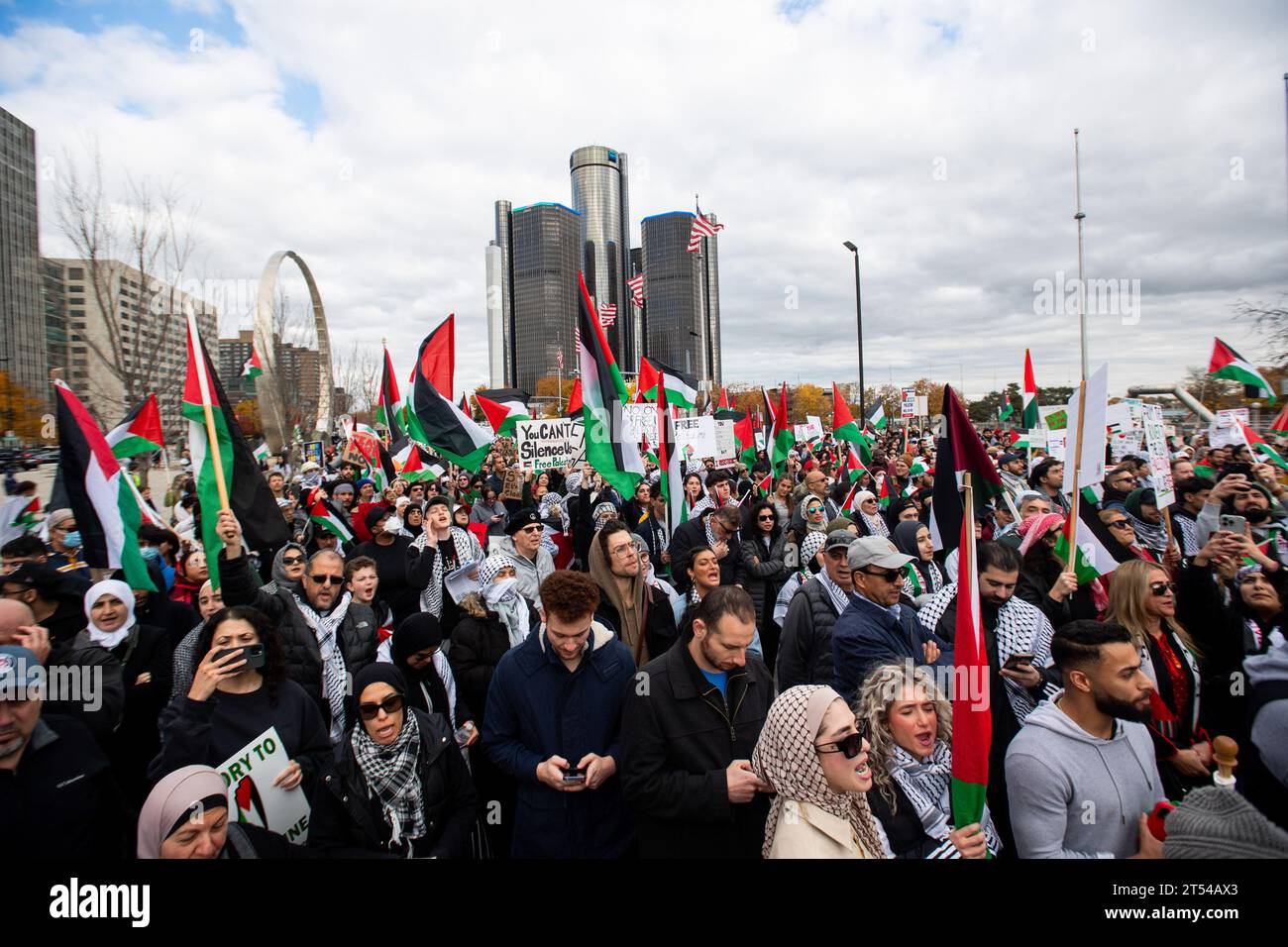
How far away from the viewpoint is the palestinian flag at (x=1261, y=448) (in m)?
7.46

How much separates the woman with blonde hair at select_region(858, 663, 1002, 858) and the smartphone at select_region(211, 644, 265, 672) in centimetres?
266

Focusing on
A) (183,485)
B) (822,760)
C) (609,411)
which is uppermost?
(609,411)

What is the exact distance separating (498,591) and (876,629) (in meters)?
2.33

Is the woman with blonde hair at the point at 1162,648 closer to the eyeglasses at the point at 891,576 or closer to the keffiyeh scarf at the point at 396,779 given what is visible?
the eyeglasses at the point at 891,576

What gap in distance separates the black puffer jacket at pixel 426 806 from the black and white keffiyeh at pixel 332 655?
119cm

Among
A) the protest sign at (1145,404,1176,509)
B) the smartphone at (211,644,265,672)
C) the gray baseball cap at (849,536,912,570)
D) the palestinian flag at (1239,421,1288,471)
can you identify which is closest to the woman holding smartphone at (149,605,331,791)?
the smartphone at (211,644,265,672)

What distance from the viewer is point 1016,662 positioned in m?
3.46

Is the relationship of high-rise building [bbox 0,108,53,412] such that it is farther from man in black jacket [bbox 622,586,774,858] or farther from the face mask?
man in black jacket [bbox 622,586,774,858]

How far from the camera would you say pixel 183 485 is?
1076 centimetres

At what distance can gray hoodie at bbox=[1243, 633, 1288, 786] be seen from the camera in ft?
8.31

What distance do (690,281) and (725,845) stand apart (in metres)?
46.1
